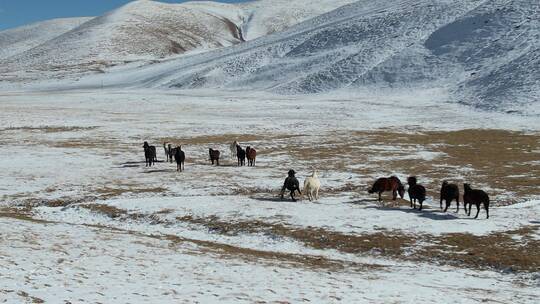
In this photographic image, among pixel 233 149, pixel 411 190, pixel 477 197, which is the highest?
pixel 233 149

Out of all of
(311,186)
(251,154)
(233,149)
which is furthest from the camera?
(233,149)

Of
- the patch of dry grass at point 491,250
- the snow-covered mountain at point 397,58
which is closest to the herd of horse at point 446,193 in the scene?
the patch of dry grass at point 491,250

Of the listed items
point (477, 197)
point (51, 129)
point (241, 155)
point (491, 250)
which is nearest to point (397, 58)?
point (51, 129)

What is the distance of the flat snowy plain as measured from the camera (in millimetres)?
13891

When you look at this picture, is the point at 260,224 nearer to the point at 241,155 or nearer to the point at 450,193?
the point at 450,193

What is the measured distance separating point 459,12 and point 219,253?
11758 centimetres

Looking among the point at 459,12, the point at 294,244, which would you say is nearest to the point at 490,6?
the point at 459,12

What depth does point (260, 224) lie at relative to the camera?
21.5m

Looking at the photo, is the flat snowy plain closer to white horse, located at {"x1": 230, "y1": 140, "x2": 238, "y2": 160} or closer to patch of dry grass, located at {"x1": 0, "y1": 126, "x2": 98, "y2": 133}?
white horse, located at {"x1": 230, "y1": 140, "x2": 238, "y2": 160}

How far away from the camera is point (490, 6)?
118 metres

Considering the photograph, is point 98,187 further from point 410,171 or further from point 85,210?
point 410,171

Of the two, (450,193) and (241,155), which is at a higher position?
(241,155)

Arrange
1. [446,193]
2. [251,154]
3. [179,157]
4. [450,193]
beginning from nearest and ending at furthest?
[450,193]
[446,193]
[179,157]
[251,154]

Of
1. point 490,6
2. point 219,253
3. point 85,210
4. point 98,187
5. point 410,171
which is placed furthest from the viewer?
point 490,6
